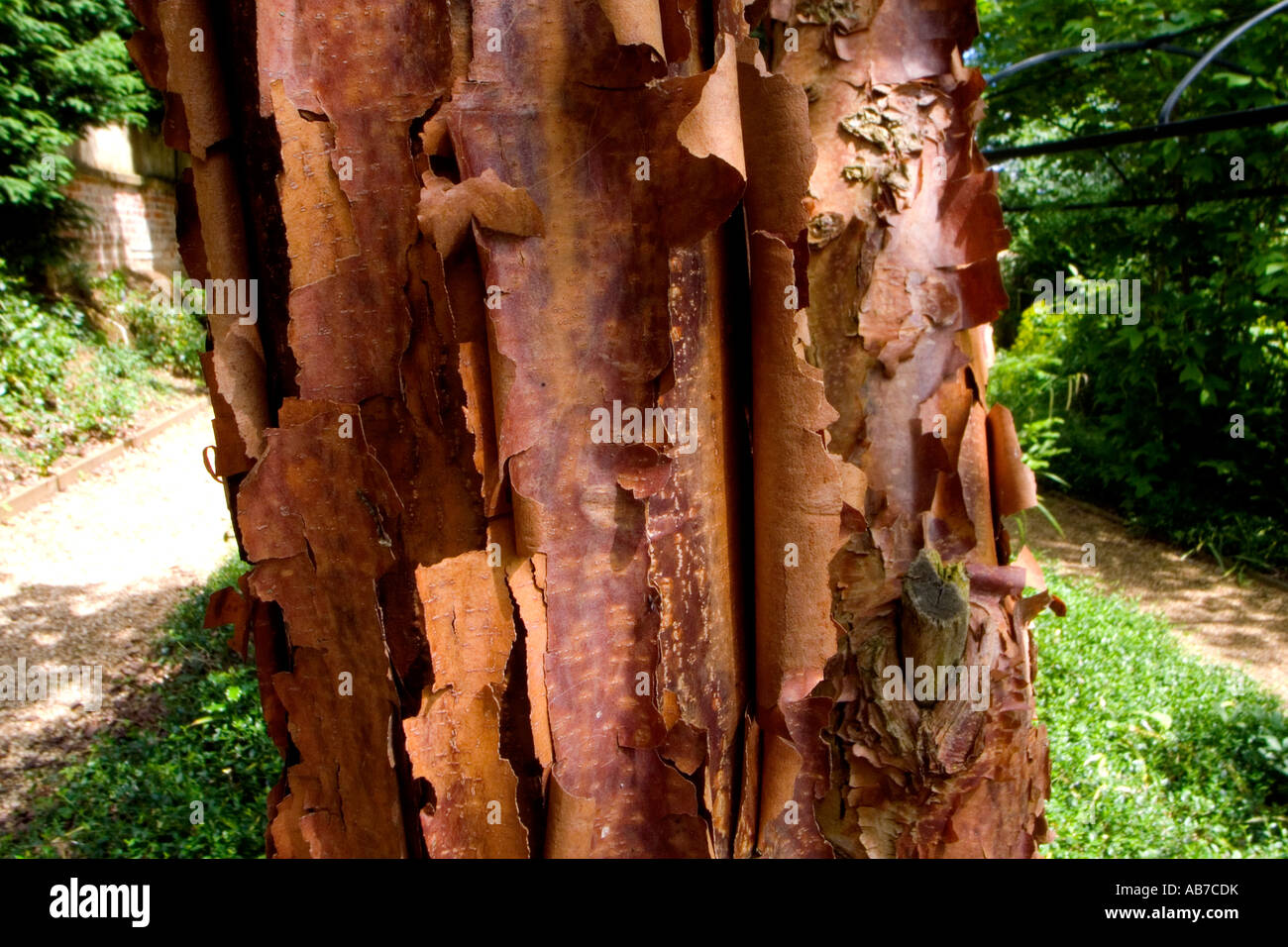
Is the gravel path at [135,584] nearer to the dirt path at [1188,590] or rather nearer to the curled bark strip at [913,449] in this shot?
the dirt path at [1188,590]

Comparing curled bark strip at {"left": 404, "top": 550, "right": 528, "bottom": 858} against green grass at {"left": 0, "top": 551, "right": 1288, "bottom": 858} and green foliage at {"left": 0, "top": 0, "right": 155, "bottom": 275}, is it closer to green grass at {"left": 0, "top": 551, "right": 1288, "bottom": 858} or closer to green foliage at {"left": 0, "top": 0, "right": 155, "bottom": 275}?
green grass at {"left": 0, "top": 551, "right": 1288, "bottom": 858}

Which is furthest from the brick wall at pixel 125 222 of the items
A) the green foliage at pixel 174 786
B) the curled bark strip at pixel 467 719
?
the curled bark strip at pixel 467 719

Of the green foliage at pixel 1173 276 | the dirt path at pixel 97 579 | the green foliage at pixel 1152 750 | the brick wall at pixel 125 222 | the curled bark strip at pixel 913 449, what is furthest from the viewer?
the brick wall at pixel 125 222

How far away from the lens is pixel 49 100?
8898 millimetres

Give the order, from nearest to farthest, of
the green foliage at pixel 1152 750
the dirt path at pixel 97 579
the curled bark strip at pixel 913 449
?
the curled bark strip at pixel 913 449 → the green foliage at pixel 1152 750 → the dirt path at pixel 97 579

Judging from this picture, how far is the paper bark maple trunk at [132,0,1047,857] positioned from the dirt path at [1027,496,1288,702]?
18.7 feet

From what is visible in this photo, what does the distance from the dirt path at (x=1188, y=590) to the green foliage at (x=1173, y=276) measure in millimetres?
298

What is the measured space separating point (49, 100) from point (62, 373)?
2679mm

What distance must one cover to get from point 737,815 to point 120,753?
3.98 meters

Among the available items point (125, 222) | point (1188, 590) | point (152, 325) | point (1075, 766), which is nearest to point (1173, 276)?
point (1188, 590)

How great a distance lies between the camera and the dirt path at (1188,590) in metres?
5.99

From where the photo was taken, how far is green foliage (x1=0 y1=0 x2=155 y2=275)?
8344mm

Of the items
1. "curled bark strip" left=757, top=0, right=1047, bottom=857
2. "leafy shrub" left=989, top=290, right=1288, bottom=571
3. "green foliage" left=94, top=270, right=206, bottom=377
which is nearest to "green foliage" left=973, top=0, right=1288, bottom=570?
"leafy shrub" left=989, top=290, right=1288, bottom=571

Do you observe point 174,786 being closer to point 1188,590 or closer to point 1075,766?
point 1075,766
